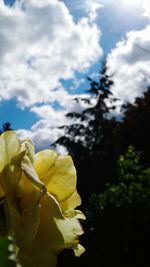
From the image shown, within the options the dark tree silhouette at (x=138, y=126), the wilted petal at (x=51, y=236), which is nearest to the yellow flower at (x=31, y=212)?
the wilted petal at (x=51, y=236)

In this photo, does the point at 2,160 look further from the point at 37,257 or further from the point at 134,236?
the point at 134,236

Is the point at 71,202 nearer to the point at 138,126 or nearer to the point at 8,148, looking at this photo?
the point at 8,148

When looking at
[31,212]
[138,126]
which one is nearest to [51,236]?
[31,212]

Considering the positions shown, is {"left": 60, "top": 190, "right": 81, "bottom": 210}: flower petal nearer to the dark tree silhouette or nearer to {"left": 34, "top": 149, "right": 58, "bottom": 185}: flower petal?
{"left": 34, "top": 149, "right": 58, "bottom": 185}: flower petal

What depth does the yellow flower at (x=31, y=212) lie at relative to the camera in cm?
37

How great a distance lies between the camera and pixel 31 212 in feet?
1.23

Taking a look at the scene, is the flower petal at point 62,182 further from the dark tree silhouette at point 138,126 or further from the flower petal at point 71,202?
the dark tree silhouette at point 138,126

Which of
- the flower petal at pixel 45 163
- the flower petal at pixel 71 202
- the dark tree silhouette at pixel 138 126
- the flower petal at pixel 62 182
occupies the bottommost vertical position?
the flower petal at pixel 71 202

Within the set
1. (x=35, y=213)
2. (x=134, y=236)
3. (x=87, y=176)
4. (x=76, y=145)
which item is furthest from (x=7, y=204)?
(x=76, y=145)

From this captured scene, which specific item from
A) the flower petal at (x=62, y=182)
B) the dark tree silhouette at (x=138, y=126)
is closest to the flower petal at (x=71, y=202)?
the flower petal at (x=62, y=182)

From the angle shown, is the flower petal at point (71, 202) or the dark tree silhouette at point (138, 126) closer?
the flower petal at point (71, 202)

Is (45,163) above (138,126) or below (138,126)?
below

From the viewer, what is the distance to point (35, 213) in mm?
376

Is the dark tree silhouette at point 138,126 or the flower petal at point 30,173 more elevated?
the dark tree silhouette at point 138,126
